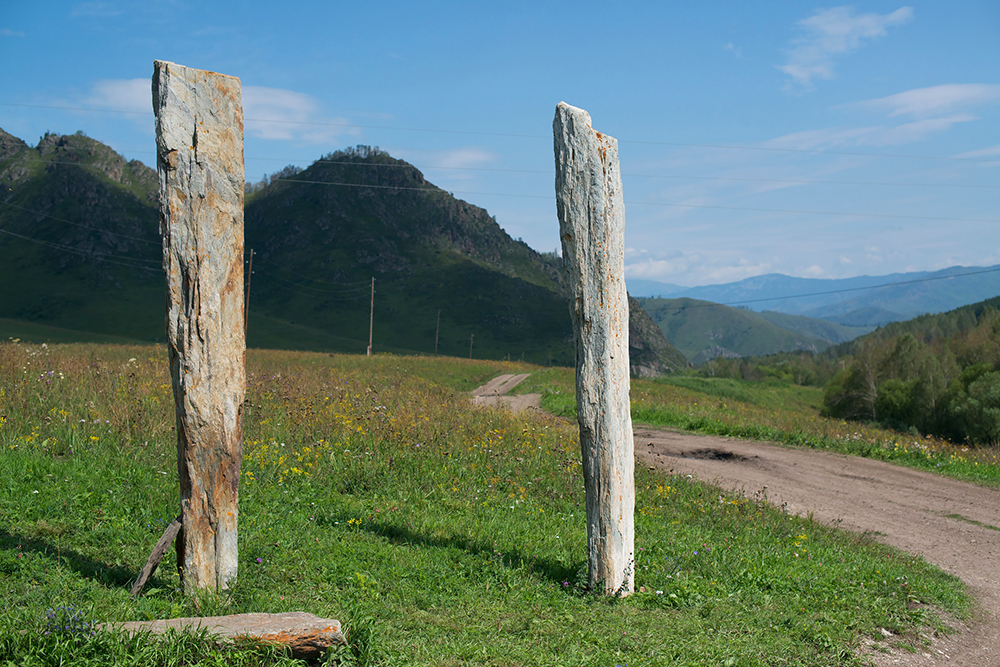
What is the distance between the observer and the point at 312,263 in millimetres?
150875

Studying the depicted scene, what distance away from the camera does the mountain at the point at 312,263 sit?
110438 millimetres

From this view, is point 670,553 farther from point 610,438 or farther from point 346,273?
point 346,273

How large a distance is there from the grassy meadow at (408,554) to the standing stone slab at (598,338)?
1.63 feet

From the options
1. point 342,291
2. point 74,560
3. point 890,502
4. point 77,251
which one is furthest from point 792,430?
point 77,251

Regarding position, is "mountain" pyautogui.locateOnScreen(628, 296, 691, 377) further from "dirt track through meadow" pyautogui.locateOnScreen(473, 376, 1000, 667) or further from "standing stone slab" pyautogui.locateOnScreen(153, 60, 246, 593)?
"standing stone slab" pyautogui.locateOnScreen(153, 60, 246, 593)

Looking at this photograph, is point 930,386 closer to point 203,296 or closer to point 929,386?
point 929,386

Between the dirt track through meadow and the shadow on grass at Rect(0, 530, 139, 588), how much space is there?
6.26 meters

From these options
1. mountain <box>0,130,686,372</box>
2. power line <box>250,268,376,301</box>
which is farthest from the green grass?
power line <box>250,268,376,301</box>

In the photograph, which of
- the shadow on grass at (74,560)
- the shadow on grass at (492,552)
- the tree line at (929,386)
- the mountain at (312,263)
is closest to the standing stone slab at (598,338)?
the shadow on grass at (492,552)

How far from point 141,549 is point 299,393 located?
7.62m

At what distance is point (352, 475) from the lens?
8516 millimetres

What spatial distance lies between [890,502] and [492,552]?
8813 mm

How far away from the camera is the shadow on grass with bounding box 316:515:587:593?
236 inches

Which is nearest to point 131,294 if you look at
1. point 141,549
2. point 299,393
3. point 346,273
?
point 346,273
